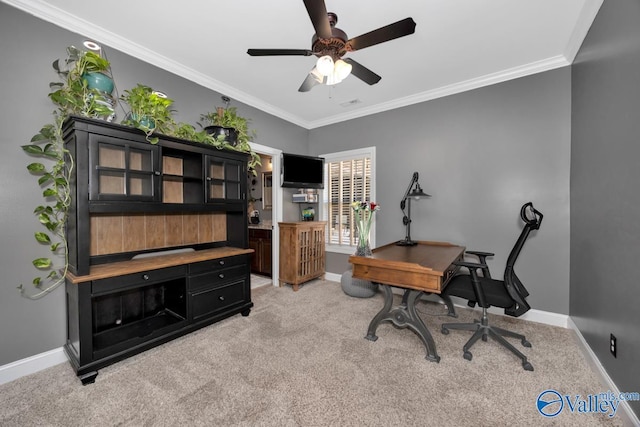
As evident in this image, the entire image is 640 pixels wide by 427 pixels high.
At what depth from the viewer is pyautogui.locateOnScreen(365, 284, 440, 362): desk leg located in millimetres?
2051

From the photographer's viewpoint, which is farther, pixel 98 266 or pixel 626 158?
pixel 98 266

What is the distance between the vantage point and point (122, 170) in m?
1.98

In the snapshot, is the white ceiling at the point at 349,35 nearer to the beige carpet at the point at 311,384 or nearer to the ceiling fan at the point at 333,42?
the ceiling fan at the point at 333,42

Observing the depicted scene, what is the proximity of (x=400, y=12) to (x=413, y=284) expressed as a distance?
2200 mm

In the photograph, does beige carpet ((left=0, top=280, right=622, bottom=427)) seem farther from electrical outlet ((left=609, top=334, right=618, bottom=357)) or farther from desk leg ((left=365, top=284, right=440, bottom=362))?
electrical outlet ((left=609, top=334, right=618, bottom=357))

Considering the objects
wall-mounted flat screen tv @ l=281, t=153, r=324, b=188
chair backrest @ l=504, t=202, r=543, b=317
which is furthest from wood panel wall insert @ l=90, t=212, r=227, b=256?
chair backrest @ l=504, t=202, r=543, b=317

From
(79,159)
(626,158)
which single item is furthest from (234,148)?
(626,158)

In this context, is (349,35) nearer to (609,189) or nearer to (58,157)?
(609,189)

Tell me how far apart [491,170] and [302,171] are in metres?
2.62

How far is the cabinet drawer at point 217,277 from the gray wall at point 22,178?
1.01m

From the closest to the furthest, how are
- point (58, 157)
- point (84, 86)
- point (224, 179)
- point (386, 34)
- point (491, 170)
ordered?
point (386, 34) → point (84, 86) → point (58, 157) → point (224, 179) → point (491, 170)

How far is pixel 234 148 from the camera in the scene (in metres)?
2.83

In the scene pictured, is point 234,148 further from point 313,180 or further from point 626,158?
point 626,158

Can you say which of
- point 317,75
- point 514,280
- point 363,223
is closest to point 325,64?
point 317,75
